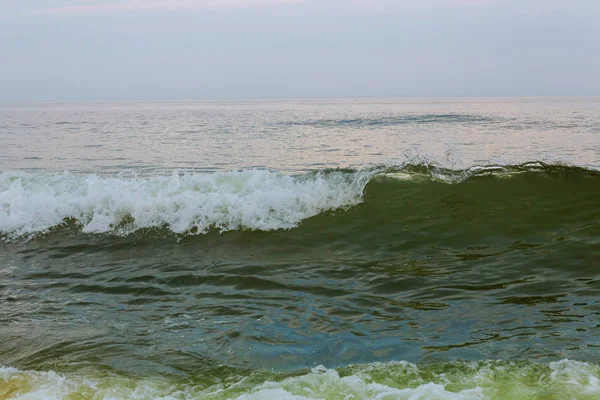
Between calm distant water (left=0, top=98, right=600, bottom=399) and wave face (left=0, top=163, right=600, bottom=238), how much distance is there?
4cm

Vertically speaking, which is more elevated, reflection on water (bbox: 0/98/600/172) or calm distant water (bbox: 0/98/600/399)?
reflection on water (bbox: 0/98/600/172)

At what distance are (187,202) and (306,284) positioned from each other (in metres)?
4.34

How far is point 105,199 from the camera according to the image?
1031cm

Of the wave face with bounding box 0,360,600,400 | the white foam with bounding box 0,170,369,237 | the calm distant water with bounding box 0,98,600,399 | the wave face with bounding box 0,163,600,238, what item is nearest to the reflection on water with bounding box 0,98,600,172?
the wave face with bounding box 0,163,600,238

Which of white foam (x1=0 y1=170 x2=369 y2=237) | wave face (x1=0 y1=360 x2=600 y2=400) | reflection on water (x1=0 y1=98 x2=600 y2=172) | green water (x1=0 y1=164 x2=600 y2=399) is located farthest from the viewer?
reflection on water (x1=0 y1=98 x2=600 y2=172)

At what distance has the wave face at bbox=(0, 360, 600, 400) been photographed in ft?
11.2

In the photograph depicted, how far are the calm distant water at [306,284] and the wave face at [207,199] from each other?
39mm

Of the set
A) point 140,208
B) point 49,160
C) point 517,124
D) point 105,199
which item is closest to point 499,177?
point 140,208

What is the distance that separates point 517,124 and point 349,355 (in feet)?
82.6

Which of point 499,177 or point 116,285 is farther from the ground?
point 499,177

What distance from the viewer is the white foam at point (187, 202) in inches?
369

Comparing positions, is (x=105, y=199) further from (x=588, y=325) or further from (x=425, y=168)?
(x=588, y=325)

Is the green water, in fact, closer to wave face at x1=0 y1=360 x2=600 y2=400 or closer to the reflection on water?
wave face at x1=0 y1=360 x2=600 y2=400

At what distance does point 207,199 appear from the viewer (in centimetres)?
980
